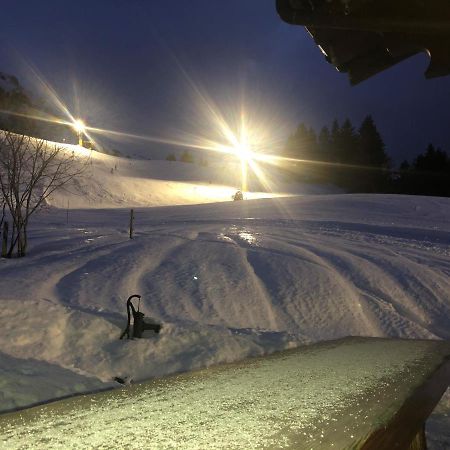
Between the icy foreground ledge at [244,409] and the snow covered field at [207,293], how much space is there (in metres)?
0.42

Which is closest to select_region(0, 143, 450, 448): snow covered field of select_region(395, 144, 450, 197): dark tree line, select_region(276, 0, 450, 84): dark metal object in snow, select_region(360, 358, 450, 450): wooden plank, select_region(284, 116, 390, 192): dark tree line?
select_region(360, 358, 450, 450): wooden plank

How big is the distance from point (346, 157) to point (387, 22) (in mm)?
54695

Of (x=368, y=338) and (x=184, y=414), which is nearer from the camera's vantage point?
(x=184, y=414)

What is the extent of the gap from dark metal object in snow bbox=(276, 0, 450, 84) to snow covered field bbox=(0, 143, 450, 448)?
2781 mm

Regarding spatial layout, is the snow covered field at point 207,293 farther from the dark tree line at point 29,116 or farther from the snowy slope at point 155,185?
the dark tree line at point 29,116

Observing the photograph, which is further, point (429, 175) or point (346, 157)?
point (346, 157)

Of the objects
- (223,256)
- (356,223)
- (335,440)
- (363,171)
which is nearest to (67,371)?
(335,440)

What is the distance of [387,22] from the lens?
2.07 metres

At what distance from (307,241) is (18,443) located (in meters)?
9.05

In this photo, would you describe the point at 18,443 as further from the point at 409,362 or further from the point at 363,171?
the point at 363,171

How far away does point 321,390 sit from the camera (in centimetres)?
336

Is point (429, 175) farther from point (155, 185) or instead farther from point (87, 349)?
point (87, 349)

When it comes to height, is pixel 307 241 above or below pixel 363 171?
below

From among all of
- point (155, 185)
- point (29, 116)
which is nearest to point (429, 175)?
point (155, 185)
